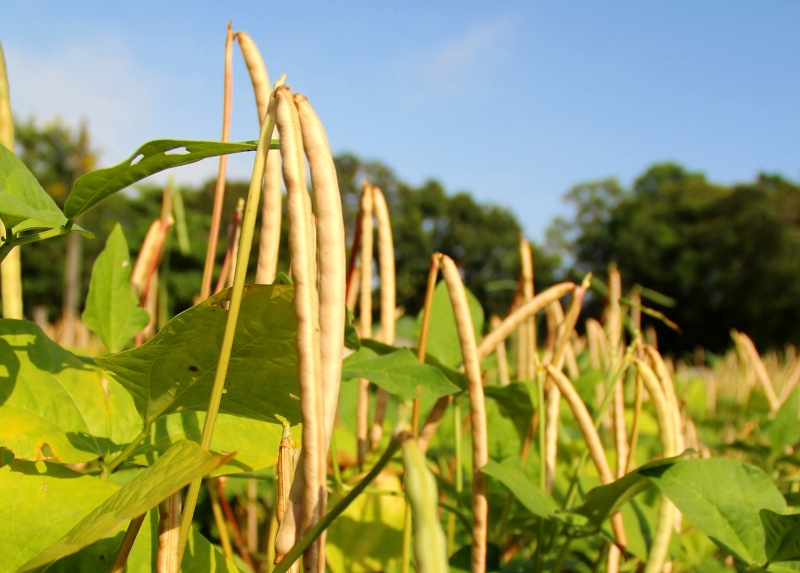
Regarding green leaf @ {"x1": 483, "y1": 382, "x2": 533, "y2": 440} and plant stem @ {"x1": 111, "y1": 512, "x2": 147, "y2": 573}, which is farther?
green leaf @ {"x1": 483, "y1": 382, "x2": 533, "y2": 440}

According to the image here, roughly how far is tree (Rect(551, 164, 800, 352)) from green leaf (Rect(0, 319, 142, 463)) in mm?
13394

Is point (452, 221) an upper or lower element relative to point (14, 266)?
upper

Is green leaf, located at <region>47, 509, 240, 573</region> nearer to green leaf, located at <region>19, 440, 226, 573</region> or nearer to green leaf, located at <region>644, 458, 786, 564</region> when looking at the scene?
green leaf, located at <region>19, 440, 226, 573</region>

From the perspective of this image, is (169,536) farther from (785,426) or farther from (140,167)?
(785,426)

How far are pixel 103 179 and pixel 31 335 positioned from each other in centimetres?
10

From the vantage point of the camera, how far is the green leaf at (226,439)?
308mm

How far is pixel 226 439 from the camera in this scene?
0.33m

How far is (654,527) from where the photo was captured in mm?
438

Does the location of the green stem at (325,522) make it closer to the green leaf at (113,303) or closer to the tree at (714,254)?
the green leaf at (113,303)

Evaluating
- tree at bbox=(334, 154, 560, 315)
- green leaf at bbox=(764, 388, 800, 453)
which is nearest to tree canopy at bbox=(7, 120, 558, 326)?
tree at bbox=(334, 154, 560, 315)

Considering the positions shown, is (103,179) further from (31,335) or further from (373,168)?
(373,168)

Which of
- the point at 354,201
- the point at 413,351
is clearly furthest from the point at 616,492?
the point at 354,201

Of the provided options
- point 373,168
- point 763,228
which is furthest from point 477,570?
point 373,168

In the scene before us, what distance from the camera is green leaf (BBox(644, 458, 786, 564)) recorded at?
0.32m
